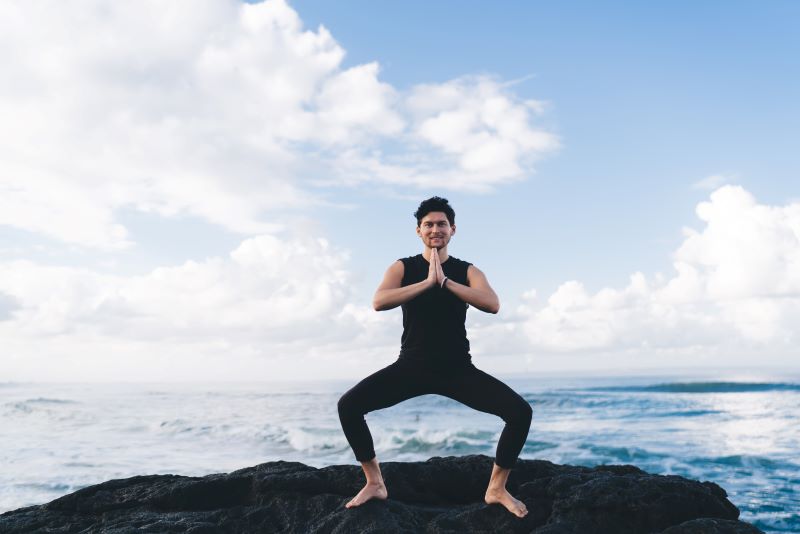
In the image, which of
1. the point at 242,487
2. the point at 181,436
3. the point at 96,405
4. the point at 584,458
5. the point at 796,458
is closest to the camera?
the point at 242,487

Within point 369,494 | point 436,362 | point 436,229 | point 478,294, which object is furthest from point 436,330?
point 369,494

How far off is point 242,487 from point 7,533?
5.53ft

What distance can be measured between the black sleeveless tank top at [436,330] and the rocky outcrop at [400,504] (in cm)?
108

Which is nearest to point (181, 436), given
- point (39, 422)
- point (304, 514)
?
point (39, 422)

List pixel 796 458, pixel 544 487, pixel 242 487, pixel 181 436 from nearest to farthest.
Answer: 1. pixel 544 487
2. pixel 242 487
3. pixel 796 458
4. pixel 181 436

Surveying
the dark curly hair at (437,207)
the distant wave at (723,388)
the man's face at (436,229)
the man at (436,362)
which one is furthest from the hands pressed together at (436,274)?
the distant wave at (723,388)

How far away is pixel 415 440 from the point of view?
2067 cm

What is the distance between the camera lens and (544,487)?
15.2 feet

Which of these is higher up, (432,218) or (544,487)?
(432,218)

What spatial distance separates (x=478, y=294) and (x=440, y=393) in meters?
0.76

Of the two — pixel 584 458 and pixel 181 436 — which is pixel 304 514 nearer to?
pixel 584 458

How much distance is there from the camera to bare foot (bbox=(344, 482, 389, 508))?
4383mm

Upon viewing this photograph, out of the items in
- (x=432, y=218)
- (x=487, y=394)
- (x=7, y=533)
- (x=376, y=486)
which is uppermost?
(x=432, y=218)

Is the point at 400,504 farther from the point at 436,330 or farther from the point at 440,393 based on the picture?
the point at 436,330
